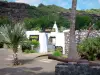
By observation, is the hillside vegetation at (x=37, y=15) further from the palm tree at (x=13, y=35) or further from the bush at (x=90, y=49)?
the palm tree at (x=13, y=35)

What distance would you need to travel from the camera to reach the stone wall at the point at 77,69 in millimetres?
9273

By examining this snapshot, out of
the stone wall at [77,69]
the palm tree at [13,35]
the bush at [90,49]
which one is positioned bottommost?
the stone wall at [77,69]

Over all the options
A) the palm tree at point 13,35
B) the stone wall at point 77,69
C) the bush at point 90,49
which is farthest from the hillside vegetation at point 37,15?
the stone wall at point 77,69

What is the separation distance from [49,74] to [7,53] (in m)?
9.36

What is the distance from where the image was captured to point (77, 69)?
9.30 metres

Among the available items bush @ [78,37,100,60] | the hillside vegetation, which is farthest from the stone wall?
the hillside vegetation

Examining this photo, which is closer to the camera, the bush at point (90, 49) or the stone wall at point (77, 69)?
the stone wall at point (77, 69)

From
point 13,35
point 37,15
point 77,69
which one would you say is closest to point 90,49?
point 13,35

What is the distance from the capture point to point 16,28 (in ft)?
52.3

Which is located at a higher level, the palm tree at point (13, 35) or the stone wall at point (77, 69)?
the palm tree at point (13, 35)

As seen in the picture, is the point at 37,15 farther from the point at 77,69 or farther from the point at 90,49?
the point at 77,69

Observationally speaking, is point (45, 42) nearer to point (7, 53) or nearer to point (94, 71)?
point (7, 53)

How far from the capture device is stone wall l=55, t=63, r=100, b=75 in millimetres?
9273

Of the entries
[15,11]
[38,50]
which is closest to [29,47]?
[38,50]
